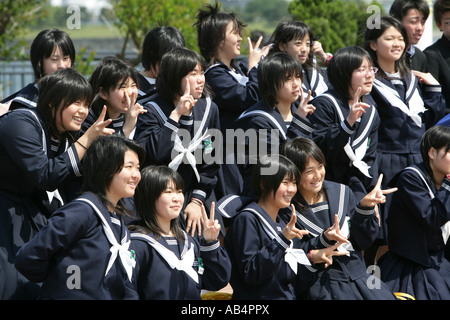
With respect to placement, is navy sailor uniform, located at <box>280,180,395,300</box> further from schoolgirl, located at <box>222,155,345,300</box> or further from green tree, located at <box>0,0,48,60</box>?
Result: green tree, located at <box>0,0,48,60</box>

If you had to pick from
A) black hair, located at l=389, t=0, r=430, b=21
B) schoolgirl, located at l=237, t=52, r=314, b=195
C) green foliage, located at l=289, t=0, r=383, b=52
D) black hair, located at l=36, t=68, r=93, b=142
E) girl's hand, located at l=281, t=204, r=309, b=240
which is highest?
black hair, located at l=389, t=0, r=430, b=21

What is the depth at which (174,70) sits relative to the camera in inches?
184

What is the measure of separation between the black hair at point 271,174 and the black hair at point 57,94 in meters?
1.13

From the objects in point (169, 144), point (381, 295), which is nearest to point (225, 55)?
point (169, 144)

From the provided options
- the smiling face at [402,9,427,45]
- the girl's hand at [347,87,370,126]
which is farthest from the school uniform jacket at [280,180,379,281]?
the smiling face at [402,9,427,45]

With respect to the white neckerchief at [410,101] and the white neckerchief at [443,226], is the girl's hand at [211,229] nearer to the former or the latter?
the white neckerchief at [443,226]

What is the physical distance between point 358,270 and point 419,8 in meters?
2.48

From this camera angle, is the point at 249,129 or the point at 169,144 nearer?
the point at 169,144

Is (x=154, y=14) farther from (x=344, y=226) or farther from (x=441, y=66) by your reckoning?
(x=344, y=226)

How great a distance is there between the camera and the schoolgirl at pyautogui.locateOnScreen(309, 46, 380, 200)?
4828 mm

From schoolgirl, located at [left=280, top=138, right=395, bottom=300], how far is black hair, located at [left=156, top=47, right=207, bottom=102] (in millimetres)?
789

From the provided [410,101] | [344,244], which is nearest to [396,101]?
[410,101]

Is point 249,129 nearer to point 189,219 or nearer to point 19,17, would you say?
point 189,219
